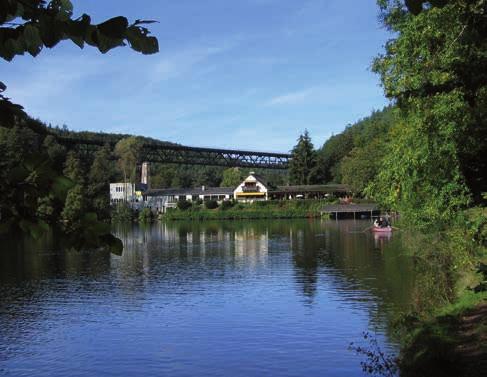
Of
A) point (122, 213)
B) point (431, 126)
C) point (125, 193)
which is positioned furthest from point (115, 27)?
point (125, 193)

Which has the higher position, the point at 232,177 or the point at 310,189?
the point at 232,177

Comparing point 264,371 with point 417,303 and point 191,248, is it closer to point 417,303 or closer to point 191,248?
point 417,303

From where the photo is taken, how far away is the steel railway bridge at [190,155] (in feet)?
431

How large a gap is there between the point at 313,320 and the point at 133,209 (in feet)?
320

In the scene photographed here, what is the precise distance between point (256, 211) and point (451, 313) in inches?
3460

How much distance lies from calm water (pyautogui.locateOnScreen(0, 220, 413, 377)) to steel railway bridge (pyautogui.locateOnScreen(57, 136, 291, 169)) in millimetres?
94835

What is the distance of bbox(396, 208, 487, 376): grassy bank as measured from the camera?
10914mm

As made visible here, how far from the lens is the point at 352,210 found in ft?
311

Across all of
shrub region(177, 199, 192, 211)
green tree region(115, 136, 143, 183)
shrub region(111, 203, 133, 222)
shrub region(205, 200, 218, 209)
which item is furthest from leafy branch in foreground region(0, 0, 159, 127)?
green tree region(115, 136, 143, 183)

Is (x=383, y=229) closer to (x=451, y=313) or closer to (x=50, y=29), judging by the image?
(x=451, y=313)

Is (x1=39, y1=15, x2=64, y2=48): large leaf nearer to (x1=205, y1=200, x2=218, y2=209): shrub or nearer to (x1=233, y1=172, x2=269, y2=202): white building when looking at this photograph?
(x1=205, y1=200, x2=218, y2=209): shrub

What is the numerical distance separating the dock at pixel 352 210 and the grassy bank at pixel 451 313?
7200 centimetres

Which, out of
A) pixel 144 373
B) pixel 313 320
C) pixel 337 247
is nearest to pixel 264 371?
pixel 144 373

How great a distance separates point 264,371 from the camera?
46.0 feet
